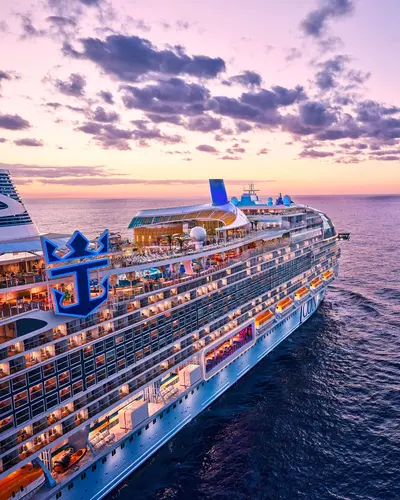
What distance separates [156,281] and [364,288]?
219 ft

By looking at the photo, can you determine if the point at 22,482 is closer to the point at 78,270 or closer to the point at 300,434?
the point at 78,270

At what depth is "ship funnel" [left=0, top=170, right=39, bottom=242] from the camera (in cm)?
3516

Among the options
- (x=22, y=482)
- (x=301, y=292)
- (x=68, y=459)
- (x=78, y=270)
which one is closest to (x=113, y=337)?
(x=78, y=270)

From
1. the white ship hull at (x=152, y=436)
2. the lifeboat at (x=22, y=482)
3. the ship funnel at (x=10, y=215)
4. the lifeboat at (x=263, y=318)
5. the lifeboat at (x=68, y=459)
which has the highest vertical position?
the ship funnel at (x=10, y=215)

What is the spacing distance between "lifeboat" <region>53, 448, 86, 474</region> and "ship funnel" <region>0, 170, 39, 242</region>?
16.9 meters

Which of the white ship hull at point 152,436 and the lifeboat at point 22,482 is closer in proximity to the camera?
the lifeboat at point 22,482

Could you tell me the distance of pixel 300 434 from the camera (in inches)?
1628

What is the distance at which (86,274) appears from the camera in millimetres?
29906

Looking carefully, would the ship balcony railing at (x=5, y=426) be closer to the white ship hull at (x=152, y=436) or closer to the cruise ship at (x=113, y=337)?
the cruise ship at (x=113, y=337)

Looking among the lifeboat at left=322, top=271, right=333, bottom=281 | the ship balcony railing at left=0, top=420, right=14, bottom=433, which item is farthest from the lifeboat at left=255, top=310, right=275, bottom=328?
the ship balcony railing at left=0, top=420, right=14, bottom=433

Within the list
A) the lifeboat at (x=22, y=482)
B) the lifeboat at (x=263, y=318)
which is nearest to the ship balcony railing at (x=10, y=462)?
the lifeboat at (x=22, y=482)

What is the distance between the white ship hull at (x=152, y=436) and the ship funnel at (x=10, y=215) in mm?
18572

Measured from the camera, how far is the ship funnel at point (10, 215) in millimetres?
35156

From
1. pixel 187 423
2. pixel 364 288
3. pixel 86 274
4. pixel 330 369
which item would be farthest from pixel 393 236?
pixel 86 274
